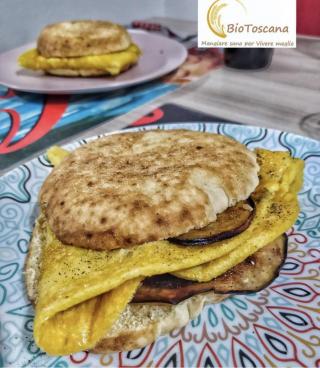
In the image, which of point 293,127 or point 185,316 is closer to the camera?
point 185,316

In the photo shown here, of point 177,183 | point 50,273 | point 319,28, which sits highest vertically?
point 177,183

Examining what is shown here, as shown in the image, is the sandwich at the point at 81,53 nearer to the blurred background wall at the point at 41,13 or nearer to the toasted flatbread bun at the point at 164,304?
the blurred background wall at the point at 41,13

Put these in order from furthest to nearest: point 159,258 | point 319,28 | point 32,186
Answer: point 319,28, point 32,186, point 159,258

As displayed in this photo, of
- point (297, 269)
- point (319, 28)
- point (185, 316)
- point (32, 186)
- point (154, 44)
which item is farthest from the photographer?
point (319, 28)

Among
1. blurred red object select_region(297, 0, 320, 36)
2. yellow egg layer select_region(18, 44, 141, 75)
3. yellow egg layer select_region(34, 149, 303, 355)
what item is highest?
yellow egg layer select_region(34, 149, 303, 355)

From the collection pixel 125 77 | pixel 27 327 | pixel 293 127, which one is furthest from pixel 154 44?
pixel 27 327

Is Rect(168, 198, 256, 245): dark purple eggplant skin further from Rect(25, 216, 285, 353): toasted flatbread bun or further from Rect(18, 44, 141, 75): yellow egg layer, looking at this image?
Rect(18, 44, 141, 75): yellow egg layer

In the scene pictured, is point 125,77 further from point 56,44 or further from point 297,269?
point 297,269

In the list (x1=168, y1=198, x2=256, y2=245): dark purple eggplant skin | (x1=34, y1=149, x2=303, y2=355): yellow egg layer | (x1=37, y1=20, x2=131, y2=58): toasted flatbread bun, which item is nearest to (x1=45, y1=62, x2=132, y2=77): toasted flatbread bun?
(x1=37, y1=20, x2=131, y2=58): toasted flatbread bun
